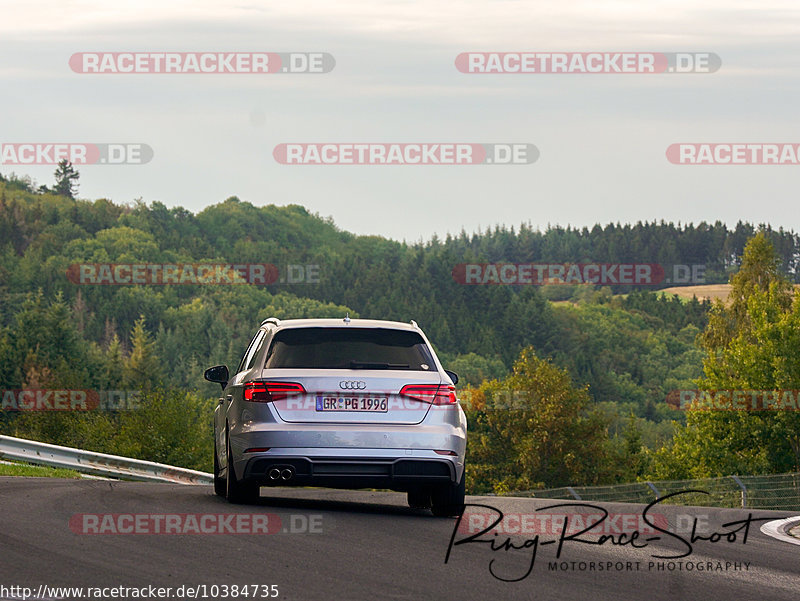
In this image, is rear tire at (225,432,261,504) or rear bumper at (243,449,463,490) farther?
rear tire at (225,432,261,504)

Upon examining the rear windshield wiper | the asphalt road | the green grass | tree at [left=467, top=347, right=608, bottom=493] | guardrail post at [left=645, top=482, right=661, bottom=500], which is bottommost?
tree at [left=467, top=347, right=608, bottom=493]

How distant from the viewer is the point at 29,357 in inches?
3369

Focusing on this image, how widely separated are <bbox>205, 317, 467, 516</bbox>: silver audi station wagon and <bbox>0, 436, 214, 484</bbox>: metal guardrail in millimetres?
9239

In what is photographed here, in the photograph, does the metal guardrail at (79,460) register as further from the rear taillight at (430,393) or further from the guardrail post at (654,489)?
the rear taillight at (430,393)

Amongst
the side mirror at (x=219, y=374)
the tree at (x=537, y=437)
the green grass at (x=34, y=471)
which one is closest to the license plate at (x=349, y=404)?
the side mirror at (x=219, y=374)

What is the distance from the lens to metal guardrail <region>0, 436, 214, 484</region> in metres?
20.0

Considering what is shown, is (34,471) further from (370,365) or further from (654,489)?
(370,365)

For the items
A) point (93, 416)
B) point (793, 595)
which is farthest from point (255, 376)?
point (93, 416)

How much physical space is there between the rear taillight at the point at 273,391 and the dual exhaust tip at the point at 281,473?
0.57 metres

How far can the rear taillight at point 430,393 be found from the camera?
11.0 metres

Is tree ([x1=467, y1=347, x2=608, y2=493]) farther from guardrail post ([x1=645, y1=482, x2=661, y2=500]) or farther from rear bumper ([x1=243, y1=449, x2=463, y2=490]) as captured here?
rear bumper ([x1=243, y1=449, x2=463, y2=490])

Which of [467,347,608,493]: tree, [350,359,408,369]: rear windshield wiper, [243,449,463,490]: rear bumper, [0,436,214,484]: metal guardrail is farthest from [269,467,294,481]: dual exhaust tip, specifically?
[467,347,608,493]: tree

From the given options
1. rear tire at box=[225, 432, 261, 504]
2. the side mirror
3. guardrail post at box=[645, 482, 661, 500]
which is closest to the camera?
rear tire at box=[225, 432, 261, 504]

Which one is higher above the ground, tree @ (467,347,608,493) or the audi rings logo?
the audi rings logo
